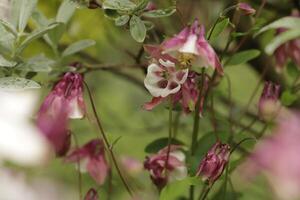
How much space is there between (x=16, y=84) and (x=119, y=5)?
0.13 metres

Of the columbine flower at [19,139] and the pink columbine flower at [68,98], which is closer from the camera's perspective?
the columbine flower at [19,139]

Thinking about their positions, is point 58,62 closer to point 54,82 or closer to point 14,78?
point 54,82

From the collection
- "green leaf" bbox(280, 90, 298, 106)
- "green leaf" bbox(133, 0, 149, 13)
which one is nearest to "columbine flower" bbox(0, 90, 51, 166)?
"green leaf" bbox(133, 0, 149, 13)

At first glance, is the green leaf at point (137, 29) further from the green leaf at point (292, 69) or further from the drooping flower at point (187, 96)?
the green leaf at point (292, 69)

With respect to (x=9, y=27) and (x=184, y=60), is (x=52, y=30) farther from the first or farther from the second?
(x=184, y=60)

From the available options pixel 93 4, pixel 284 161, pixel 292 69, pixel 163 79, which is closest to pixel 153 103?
pixel 163 79

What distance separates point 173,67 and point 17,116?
0.19m

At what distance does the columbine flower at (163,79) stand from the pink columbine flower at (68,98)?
86 millimetres

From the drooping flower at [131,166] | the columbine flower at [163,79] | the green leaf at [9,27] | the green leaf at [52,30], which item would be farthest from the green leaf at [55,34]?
the drooping flower at [131,166]

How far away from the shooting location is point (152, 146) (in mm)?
898

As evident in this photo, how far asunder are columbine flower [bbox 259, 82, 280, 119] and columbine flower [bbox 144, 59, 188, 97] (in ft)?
0.54

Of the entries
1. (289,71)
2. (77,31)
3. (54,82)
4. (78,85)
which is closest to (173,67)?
(78,85)

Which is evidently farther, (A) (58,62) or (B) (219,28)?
(A) (58,62)

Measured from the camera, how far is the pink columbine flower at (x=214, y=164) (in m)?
0.72
